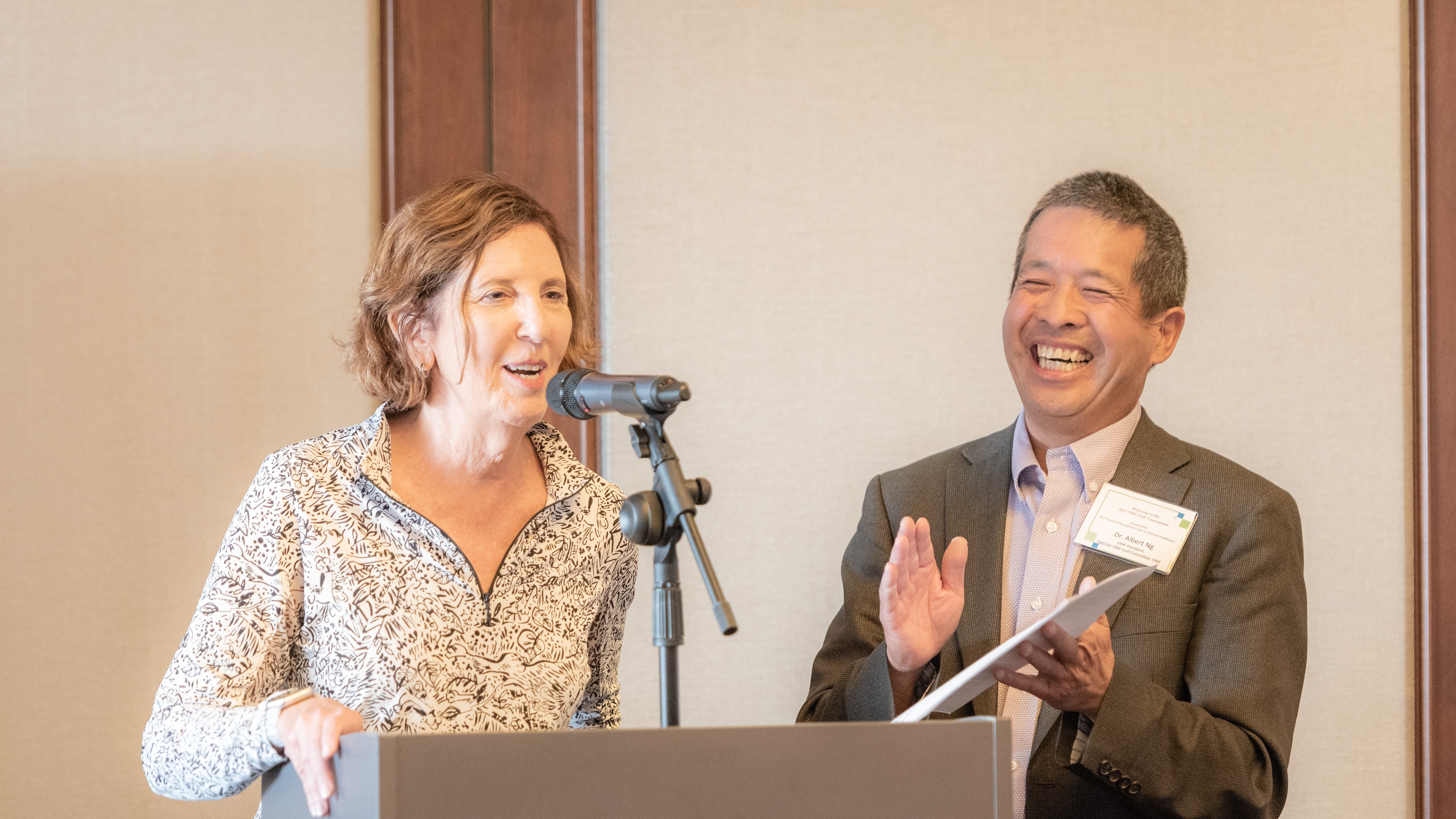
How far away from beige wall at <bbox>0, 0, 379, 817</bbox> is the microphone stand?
156 centimetres

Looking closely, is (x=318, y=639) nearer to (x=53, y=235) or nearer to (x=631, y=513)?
(x=631, y=513)

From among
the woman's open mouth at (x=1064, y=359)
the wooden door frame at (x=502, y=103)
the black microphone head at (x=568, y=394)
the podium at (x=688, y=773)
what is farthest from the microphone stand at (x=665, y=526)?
the wooden door frame at (x=502, y=103)

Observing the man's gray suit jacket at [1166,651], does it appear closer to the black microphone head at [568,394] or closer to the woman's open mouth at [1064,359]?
the woman's open mouth at [1064,359]

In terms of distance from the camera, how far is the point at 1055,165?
2.88 m

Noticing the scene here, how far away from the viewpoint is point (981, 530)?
2.10 metres

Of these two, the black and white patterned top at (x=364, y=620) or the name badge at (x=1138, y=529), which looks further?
the name badge at (x=1138, y=529)

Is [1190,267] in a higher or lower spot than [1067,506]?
higher

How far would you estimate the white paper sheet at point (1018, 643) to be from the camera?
138cm

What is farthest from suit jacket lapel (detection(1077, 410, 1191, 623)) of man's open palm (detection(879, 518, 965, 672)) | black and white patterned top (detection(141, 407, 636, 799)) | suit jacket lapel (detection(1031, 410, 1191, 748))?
black and white patterned top (detection(141, 407, 636, 799))

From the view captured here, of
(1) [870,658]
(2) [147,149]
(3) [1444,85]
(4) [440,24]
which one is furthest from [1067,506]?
(2) [147,149]

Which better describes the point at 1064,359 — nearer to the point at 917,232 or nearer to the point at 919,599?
the point at 919,599

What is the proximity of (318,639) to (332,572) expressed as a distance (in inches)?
4.0

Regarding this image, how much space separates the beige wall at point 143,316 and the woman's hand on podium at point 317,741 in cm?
148

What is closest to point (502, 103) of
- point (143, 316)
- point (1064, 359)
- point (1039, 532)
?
point (143, 316)
